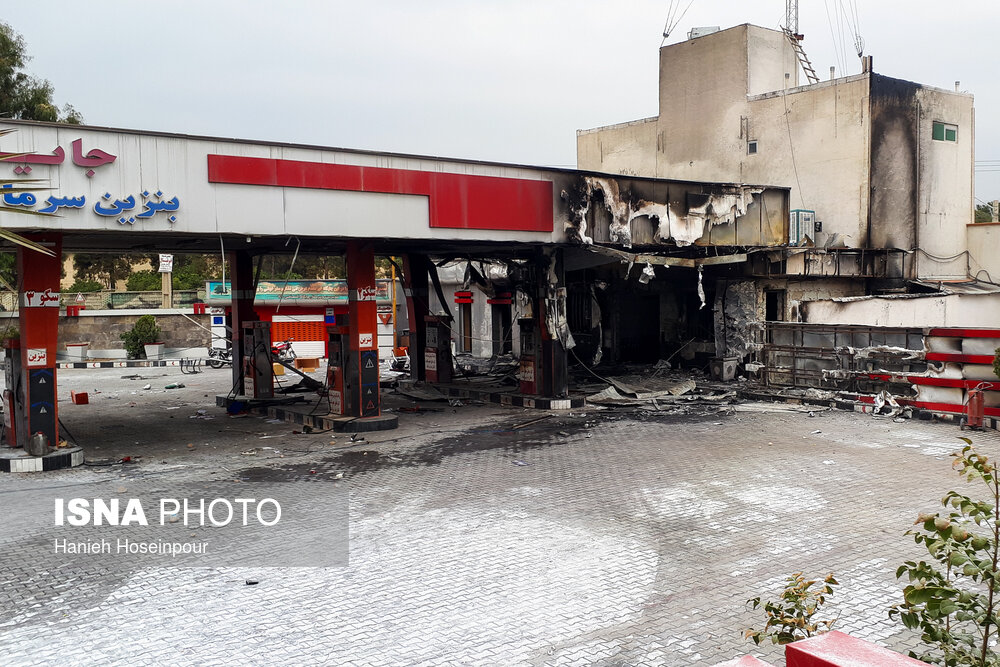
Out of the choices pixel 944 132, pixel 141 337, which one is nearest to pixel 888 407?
pixel 944 132

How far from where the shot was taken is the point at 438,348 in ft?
76.5

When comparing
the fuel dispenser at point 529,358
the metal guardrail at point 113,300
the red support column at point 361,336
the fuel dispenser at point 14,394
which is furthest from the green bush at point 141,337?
the red support column at point 361,336

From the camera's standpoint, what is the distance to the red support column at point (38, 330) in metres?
13.1

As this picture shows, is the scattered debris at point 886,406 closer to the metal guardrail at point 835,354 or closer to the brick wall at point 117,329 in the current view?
the metal guardrail at point 835,354

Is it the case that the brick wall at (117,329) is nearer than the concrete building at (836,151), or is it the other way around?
the concrete building at (836,151)

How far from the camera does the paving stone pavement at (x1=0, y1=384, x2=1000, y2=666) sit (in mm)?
6223

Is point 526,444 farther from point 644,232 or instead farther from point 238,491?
point 644,232

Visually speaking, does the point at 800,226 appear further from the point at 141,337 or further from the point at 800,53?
the point at 141,337

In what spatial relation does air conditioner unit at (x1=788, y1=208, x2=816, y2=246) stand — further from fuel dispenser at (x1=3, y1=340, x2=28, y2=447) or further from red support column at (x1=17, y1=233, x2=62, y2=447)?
fuel dispenser at (x1=3, y1=340, x2=28, y2=447)

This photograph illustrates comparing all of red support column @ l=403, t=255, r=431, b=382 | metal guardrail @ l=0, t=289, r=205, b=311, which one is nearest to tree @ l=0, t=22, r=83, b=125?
metal guardrail @ l=0, t=289, r=205, b=311

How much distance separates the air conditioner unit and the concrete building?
1.4 inches

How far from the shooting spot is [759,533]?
8977mm

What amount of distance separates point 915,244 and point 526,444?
16360 millimetres

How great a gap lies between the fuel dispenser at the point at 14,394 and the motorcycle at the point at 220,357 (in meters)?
18.1
